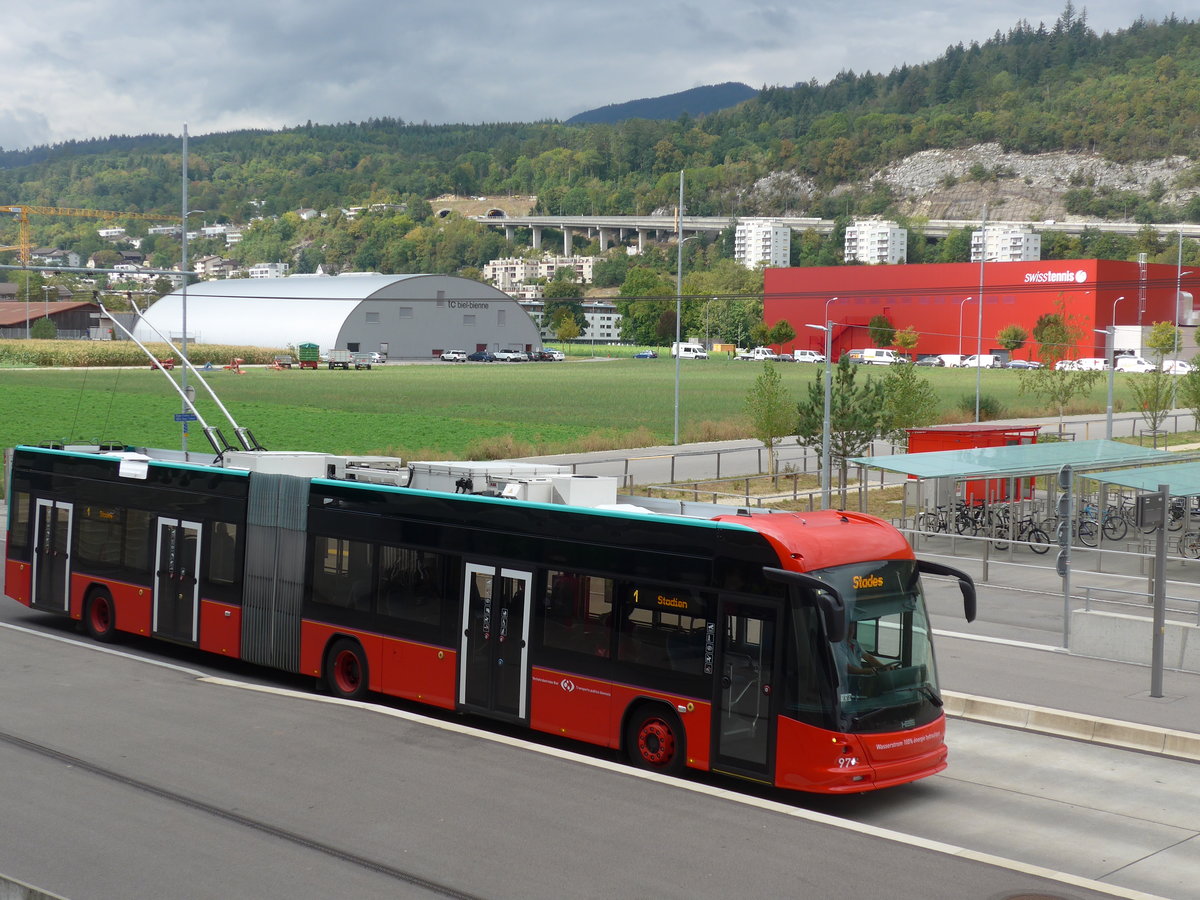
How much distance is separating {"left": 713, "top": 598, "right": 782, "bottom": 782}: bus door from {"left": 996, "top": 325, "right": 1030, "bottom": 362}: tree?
110 m

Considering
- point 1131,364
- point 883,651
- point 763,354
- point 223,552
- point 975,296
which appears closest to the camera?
point 883,651

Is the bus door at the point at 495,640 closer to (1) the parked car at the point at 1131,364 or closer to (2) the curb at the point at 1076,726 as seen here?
(2) the curb at the point at 1076,726

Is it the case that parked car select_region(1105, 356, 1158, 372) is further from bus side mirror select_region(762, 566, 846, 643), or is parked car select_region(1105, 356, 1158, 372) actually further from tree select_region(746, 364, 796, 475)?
bus side mirror select_region(762, 566, 846, 643)

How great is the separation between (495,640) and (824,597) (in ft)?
12.7

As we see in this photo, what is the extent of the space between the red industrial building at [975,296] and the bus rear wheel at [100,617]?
9563 cm

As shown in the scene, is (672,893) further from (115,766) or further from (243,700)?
(243,700)

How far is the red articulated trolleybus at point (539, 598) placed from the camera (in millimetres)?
10211

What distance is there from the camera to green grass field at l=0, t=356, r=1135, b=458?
49969 mm

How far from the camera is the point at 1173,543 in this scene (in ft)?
99.8

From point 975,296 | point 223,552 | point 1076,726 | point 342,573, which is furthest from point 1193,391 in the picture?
point 975,296

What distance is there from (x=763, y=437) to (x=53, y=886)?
33718mm

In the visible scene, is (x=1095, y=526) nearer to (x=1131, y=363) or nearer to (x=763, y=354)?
(x=1131, y=363)

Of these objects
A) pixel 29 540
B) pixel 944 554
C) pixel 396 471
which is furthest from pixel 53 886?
pixel 944 554

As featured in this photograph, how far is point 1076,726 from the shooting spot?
13.2 metres
